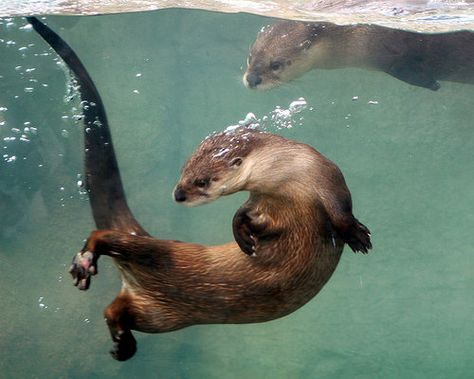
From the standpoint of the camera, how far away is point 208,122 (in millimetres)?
8391

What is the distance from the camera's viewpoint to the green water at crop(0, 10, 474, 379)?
6.38 meters

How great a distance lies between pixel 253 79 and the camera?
5926 mm

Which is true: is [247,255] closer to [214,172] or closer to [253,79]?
[214,172]

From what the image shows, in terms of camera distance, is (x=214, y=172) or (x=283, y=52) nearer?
(x=214, y=172)

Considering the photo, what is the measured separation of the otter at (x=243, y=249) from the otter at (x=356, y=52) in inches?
136

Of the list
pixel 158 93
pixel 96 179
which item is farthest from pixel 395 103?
pixel 96 179

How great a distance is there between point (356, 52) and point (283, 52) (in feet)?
2.94

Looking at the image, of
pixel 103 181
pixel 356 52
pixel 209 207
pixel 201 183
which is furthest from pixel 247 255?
pixel 209 207

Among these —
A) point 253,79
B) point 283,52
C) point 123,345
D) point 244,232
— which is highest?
point 244,232

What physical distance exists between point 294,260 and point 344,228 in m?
0.30

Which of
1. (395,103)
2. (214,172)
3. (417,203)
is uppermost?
(214,172)

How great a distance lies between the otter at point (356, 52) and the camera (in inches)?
233

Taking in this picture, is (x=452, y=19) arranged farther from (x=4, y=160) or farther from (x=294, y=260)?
(x=4, y=160)

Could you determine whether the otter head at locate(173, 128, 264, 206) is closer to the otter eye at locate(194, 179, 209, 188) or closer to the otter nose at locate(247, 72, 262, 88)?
the otter eye at locate(194, 179, 209, 188)
